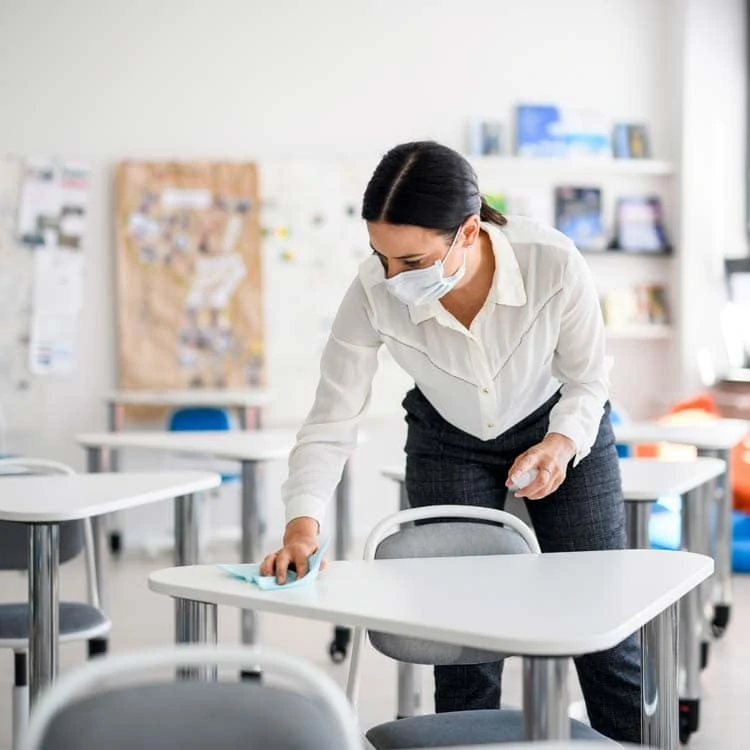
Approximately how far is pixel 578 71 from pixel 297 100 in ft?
4.95

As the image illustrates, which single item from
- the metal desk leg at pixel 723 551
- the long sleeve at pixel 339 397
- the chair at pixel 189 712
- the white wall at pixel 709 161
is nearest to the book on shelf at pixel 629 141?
the white wall at pixel 709 161

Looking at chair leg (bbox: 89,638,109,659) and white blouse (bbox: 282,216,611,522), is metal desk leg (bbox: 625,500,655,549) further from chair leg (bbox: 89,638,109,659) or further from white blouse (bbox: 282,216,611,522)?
chair leg (bbox: 89,638,109,659)

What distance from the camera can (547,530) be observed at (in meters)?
2.37

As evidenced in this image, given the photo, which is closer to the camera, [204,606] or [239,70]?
[204,606]

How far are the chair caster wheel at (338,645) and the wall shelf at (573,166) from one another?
3.03 metres

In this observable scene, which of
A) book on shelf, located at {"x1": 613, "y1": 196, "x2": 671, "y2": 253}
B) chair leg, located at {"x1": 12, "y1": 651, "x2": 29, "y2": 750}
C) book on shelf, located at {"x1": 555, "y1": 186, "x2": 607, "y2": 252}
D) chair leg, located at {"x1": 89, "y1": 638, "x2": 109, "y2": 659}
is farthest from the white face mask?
book on shelf, located at {"x1": 613, "y1": 196, "x2": 671, "y2": 253}

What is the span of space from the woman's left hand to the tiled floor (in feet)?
4.33

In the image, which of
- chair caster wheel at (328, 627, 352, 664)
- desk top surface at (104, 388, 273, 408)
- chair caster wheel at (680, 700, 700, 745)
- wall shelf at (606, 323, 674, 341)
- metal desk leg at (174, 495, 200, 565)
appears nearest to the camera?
metal desk leg at (174, 495, 200, 565)

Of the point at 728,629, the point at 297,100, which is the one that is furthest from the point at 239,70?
the point at 728,629

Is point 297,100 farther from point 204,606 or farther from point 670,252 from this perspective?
point 204,606

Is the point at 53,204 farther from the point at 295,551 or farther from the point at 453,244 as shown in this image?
the point at 295,551

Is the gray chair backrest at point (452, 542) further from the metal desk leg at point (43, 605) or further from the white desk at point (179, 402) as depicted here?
the white desk at point (179, 402)

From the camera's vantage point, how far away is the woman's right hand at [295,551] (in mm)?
1925

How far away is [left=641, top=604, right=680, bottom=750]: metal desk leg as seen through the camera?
1953 mm
